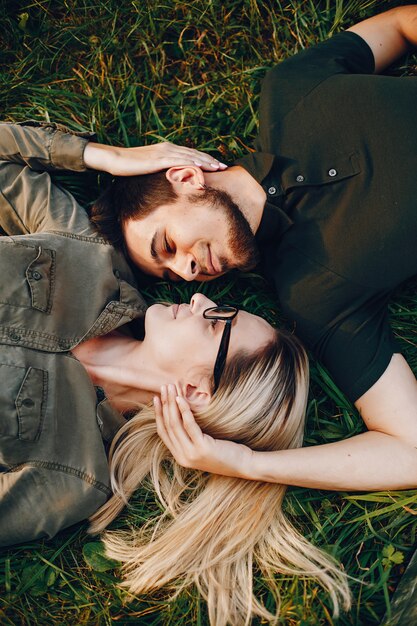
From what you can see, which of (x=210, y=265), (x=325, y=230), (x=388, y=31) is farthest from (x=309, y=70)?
(x=210, y=265)

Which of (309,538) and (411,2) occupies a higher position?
(411,2)

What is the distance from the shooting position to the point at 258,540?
343 cm

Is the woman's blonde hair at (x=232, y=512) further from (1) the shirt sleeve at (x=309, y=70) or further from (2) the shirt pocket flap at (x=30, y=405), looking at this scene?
(1) the shirt sleeve at (x=309, y=70)

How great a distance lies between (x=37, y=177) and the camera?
3793 mm

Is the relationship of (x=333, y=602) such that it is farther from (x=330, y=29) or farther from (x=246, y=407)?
(x=330, y=29)

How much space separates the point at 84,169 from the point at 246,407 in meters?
2.07

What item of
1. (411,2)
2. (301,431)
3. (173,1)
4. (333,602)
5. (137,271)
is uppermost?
(411,2)

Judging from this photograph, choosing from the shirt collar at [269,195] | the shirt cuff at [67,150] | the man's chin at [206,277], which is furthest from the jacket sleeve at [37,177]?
the shirt collar at [269,195]

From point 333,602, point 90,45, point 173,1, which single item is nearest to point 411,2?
point 173,1

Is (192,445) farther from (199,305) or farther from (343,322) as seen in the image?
(343,322)

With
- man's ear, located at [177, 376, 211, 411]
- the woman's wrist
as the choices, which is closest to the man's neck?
the woman's wrist

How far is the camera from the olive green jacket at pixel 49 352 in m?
3.24

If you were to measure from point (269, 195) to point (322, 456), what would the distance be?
172 cm

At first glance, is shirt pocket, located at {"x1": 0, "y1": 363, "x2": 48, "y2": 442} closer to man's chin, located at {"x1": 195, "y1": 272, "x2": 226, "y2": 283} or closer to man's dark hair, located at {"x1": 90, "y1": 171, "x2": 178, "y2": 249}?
man's dark hair, located at {"x1": 90, "y1": 171, "x2": 178, "y2": 249}
